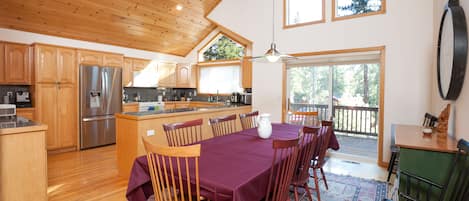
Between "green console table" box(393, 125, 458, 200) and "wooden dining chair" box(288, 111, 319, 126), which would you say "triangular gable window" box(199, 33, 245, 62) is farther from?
"green console table" box(393, 125, 458, 200)

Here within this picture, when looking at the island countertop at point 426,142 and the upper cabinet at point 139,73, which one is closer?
the island countertop at point 426,142

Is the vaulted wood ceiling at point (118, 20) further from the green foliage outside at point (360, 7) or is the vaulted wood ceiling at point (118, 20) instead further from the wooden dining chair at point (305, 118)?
the wooden dining chair at point (305, 118)

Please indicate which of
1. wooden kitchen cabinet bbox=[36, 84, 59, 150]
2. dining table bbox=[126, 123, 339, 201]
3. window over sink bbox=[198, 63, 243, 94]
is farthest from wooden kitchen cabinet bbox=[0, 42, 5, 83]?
Result: window over sink bbox=[198, 63, 243, 94]

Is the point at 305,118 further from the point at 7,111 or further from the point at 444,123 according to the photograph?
the point at 7,111

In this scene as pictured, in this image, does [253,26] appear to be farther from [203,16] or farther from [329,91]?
[329,91]

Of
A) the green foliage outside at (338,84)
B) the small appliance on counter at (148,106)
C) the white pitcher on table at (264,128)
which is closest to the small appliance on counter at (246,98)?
the green foliage outside at (338,84)

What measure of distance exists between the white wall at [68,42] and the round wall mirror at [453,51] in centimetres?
623

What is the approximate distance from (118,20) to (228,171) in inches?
190

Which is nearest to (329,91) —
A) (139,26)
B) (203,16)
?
(203,16)

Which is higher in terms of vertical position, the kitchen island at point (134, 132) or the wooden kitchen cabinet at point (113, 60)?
the wooden kitchen cabinet at point (113, 60)

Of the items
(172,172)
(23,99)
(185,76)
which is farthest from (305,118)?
(23,99)

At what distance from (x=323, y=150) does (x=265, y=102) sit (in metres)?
2.68

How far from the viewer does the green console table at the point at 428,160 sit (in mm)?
2057

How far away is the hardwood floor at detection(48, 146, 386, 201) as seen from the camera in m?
2.97
